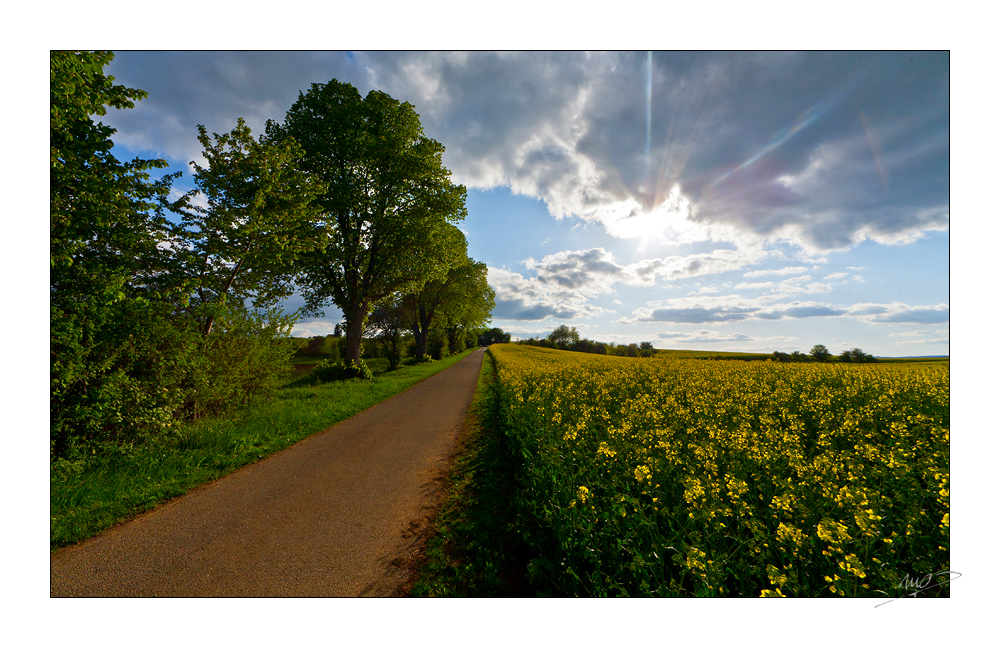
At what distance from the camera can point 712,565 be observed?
206cm

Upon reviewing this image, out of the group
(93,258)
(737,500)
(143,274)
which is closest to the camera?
(737,500)

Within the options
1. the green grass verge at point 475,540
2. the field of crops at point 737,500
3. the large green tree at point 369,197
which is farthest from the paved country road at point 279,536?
the large green tree at point 369,197

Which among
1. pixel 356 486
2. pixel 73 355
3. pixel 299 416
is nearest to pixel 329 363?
pixel 299 416

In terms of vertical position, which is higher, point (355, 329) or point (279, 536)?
point (355, 329)

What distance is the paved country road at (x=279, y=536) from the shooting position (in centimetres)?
282

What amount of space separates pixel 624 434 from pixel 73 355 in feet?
25.6

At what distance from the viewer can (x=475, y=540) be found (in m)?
3.41

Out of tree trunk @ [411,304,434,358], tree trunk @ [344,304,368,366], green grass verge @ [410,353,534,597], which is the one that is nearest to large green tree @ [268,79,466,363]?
tree trunk @ [344,304,368,366]

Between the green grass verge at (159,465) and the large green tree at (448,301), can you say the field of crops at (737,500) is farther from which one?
the large green tree at (448,301)

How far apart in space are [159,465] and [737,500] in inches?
301

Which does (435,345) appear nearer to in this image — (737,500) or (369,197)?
(369,197)

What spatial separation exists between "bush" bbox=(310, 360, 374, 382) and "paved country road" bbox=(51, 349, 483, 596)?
27.7ft

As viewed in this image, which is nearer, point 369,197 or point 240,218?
point 240,218

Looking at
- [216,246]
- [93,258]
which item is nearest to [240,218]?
[216,246]
